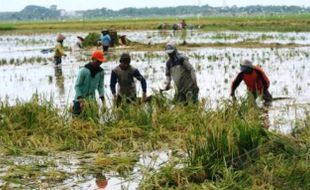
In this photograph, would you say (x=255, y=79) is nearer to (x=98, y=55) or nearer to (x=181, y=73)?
(x=181, y=73)

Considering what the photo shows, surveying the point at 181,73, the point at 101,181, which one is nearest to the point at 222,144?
the point at 101,181

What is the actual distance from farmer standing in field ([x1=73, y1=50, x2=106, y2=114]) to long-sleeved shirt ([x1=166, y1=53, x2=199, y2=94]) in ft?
4.38

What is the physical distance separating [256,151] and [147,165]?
1.21m

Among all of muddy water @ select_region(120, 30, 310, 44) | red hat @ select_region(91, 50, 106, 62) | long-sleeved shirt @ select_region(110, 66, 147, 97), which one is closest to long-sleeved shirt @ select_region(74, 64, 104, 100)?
red hat @ select_region(91, 50, 106, 62)

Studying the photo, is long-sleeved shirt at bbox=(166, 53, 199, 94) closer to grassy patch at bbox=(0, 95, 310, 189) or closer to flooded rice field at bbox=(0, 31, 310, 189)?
flooded rice field at bbox=(0, 31, 310, 189)

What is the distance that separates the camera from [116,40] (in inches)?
1192

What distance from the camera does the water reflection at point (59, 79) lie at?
15.1 metres

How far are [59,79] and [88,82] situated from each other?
878 centimetres

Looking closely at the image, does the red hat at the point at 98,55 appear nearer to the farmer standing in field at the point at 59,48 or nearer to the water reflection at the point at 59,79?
the water reflection at the point at 59,79

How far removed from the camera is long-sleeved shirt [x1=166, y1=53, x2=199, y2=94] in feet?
31.7

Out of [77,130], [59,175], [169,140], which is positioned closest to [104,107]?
[77,130]

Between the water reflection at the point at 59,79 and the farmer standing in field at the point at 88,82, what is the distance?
219 inches

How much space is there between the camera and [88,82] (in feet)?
29.4

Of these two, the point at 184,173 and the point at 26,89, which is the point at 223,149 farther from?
the point at 26,89
